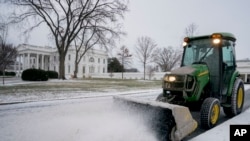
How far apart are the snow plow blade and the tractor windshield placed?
2541mm

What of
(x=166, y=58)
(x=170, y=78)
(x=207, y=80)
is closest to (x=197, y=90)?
(x=207, y=80)

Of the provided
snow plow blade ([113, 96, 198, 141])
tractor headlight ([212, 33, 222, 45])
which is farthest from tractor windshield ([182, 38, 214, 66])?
snow plow blade ([113, 96, 198, 141])

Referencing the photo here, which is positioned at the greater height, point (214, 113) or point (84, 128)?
point (214, 113)

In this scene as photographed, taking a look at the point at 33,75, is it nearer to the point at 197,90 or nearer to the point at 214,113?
the point at 197,90

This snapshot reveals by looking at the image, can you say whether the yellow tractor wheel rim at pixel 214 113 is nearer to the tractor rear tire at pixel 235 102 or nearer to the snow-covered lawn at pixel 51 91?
the tractor rear tire at pixel 235 102

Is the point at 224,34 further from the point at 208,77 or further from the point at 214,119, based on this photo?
the point at 214,119

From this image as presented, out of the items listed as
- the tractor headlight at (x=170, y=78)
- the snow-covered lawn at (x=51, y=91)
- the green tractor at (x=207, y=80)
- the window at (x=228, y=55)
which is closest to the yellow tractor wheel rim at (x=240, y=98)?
the green tractor at (x=207, y=80)

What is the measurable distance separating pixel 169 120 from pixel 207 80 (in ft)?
7.57

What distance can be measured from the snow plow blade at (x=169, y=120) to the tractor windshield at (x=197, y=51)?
2.54m

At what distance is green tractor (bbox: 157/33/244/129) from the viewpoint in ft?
20.2

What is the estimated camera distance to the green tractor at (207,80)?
615 centimetres

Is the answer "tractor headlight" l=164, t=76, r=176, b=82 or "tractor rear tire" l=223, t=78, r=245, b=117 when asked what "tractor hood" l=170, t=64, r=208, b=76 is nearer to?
"tractor headlight" l=164, t=76, r=176, b=82

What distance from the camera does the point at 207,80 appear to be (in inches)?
264

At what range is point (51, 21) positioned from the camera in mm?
32406
